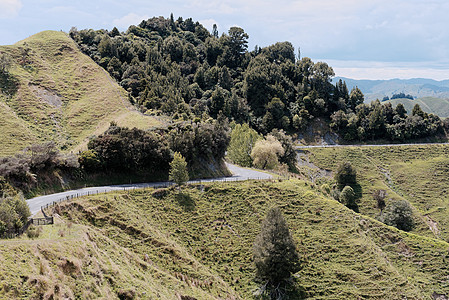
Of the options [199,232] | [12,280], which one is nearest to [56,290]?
[12,280]

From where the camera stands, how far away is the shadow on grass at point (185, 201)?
161 ft

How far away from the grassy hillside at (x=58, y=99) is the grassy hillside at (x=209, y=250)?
31.3m

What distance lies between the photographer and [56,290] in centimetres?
2384

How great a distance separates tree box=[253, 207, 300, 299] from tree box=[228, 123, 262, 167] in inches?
1710

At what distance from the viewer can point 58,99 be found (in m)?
90.0

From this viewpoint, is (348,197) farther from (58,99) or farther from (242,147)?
(58,99)

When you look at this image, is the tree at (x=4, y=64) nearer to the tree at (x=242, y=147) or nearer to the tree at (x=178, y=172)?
the tree at (x=242, y=147)

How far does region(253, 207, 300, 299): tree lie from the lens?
38375 mm

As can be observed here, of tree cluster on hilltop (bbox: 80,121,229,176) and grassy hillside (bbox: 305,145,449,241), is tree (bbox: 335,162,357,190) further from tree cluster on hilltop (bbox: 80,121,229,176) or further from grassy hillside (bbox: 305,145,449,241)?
tree cluster on hilltop (bbox: 80,121,229,176)

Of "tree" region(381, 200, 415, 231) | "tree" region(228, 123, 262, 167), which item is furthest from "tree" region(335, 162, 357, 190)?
"tree" region(228, 123, 262, 167)

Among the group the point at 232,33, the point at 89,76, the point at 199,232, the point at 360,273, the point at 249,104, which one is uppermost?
the point at 232,33

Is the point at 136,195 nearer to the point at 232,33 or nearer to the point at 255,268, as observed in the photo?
the point at 255,268

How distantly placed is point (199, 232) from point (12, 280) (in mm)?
25384

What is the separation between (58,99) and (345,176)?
7669 centimetres
